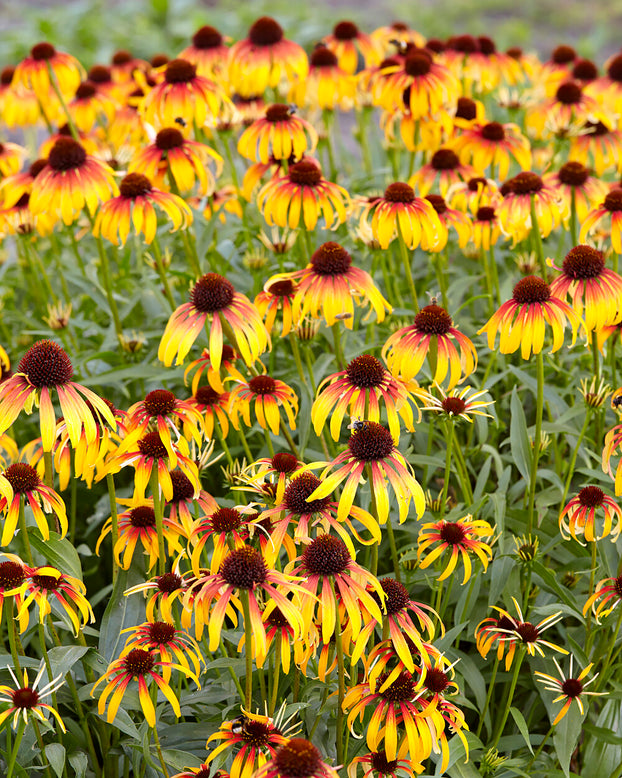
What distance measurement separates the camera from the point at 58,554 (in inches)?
78.9

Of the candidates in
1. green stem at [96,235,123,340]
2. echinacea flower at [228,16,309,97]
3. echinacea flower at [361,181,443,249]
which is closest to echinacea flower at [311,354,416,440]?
echinacea flower at [361,181,443,249]

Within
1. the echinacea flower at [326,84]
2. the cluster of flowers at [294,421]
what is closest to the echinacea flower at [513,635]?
the cluster of flowers at [294,421]

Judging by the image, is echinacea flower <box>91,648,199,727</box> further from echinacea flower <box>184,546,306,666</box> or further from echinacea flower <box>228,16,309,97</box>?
echinacea flower <box>228,16,309,97</box>

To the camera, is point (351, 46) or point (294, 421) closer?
point (294, 421)

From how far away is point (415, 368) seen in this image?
217 cm

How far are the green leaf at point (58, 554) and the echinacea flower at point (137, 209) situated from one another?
1.10 m

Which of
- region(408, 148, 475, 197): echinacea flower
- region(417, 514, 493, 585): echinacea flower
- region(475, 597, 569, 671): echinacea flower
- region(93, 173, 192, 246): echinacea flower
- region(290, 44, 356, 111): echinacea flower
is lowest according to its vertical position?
region(475, 597, 569, 671): echinacea flower

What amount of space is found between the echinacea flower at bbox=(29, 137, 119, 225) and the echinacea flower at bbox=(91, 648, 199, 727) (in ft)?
5.16

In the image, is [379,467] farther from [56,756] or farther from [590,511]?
[56,756]

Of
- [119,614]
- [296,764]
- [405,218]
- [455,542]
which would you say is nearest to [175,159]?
[405,218]

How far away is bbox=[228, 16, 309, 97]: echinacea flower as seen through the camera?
11.6 ft

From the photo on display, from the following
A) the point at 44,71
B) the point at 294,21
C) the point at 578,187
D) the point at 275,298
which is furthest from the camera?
the point at 294,21

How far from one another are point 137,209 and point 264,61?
3.87 ft

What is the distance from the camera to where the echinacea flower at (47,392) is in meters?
1.92
